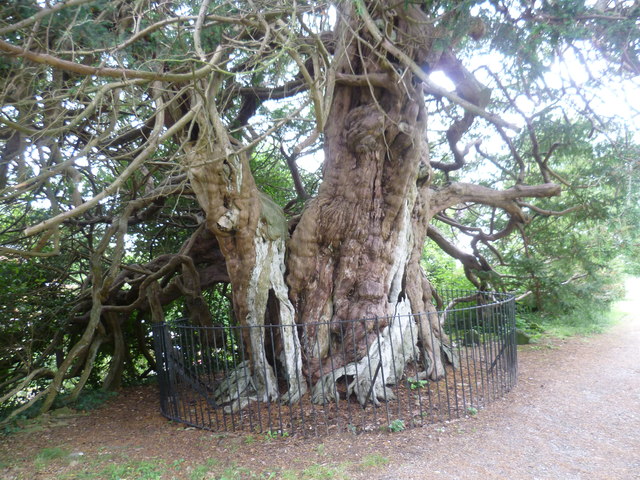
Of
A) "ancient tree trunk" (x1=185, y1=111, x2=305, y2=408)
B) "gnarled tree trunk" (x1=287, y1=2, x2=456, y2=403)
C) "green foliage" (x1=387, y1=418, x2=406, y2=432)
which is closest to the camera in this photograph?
"green foliage" (x1=387, y1=418, x2=406, y2=432)

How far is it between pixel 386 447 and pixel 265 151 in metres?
6.14

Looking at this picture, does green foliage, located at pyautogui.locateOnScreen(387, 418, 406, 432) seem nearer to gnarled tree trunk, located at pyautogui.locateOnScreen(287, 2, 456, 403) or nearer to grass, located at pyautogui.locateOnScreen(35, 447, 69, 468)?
gnarled tree trunk, located at pyautogui.locateOnScreen(287, 2, 456, 403)

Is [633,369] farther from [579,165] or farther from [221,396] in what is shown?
[221,396]

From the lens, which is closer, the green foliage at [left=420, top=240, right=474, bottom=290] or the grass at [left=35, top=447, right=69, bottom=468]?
the grass at [left=35, top=447, right=69, bottom=468]

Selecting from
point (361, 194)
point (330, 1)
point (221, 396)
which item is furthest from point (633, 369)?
point (330, 1)

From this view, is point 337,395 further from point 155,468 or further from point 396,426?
point 155,468

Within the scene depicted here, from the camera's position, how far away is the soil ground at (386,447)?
3.96 meters

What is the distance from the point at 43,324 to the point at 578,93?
8181 mm

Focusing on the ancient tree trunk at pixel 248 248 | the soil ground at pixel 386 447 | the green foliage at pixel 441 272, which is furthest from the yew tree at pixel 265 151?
the green foliage at pixel 441 272

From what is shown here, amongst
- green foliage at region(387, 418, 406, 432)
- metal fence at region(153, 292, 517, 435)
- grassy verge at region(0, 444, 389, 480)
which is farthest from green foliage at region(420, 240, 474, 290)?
grassy verge at region(0, 444, 389, 480)

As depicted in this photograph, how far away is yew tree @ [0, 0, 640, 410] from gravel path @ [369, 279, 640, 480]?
1.26 meters

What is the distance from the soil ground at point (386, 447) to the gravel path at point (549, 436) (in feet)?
0.03

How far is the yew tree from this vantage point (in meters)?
4.64

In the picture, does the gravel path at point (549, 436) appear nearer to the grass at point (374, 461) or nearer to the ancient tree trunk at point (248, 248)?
the grass at point (374, 461)
